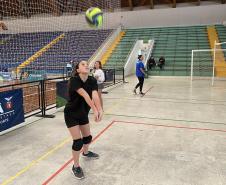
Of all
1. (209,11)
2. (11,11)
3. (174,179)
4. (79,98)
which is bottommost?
(174,179)

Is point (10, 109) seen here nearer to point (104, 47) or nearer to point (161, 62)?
point (161, 62)

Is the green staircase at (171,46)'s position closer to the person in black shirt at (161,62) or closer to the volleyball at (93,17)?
the person in black shirt at (161,62)

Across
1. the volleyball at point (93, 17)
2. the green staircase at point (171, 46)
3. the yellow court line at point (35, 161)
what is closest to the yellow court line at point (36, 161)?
the yellow court line at point (35, 161)

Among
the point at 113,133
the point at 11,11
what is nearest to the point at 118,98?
the point at 113,133

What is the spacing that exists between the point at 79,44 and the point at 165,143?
19550 mm

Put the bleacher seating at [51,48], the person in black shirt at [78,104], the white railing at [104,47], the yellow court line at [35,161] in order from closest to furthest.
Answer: the person in black shirt at [78,104]
the yellow court line at [35,161]
the bleacher seating at [51,48]
the white railing at [104,47]

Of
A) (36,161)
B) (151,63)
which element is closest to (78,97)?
(36,161)

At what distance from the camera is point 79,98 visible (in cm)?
362

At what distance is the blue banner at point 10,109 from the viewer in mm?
5648

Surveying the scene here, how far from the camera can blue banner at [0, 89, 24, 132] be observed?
18.5 ft

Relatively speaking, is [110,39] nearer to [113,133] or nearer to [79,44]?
[79,44]

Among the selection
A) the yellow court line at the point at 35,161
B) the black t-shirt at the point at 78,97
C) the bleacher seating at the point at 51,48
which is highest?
the bleacher seating at the point at 51,48

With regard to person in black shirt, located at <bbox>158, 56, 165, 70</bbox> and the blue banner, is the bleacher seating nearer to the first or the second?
person in black shirt, located at <bbox>158, 56, 165, 70</bbox>

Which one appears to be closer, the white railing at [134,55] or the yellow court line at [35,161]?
the yellow court line at [35,161]
